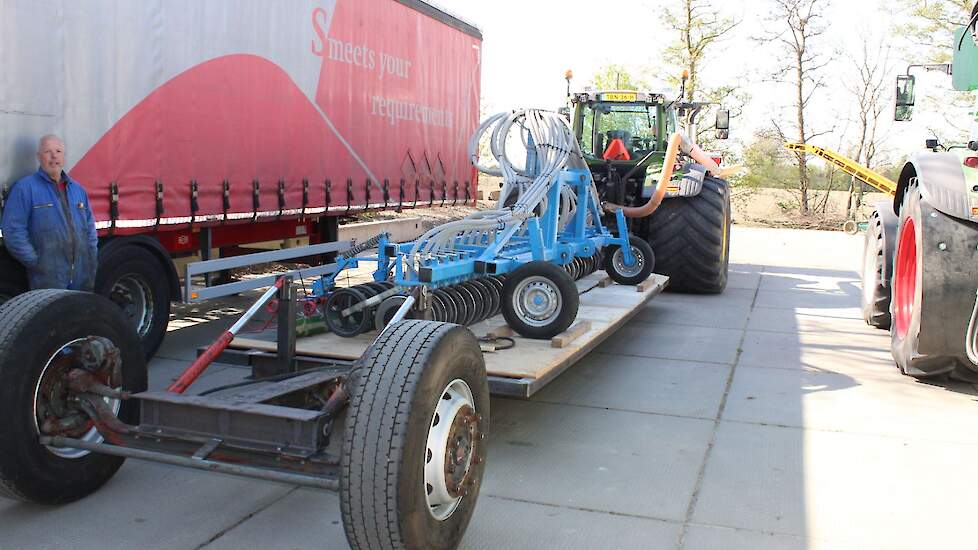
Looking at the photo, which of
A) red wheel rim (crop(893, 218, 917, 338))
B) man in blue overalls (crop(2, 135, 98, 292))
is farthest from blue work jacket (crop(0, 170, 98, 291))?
red wheel rim (crop(893, 218, 917, 338))

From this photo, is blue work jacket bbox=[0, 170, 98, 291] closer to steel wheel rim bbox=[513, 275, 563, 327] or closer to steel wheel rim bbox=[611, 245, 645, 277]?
steel wheel rim bbox=[513, 275, 563, 327]

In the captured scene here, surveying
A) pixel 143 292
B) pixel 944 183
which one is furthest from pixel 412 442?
pixel 944 183

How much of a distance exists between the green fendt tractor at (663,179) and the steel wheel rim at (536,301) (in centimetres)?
336

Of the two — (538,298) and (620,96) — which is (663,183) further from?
(538,298)

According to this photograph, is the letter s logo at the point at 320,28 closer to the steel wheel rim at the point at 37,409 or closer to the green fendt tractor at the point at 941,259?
the steel wheel rim at the point at 37,409

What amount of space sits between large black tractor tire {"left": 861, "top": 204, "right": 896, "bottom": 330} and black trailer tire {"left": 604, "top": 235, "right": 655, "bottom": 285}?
212 centimetres

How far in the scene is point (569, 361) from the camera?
5.53 metres

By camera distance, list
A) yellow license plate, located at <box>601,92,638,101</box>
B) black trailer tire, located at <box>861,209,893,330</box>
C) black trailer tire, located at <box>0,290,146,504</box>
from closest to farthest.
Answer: black trailer tire, located at <box>0,290,146,504</box> < black trailer tire, located at <box>861,209,893,330</box> < yellow license plate, located at <box>601,92,638,101</box>

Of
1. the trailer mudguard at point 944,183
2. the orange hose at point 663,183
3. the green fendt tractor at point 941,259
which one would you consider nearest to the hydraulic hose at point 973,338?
the green fendt tractor at point 941,259

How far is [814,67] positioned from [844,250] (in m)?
12.2

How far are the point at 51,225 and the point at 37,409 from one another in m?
2.27

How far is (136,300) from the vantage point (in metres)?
6.87

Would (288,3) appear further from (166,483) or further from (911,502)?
(911,502)

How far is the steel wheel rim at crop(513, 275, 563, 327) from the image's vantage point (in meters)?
5.99
